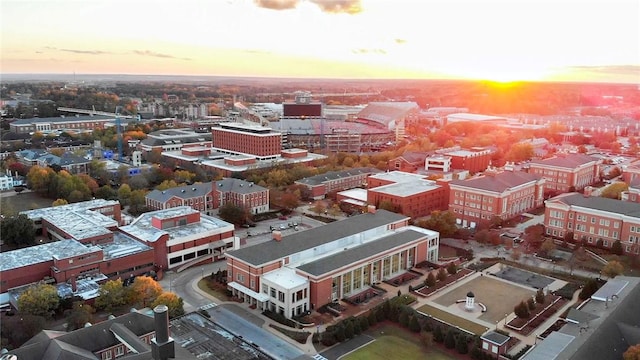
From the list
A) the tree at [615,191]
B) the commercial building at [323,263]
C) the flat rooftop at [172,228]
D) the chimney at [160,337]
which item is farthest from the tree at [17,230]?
the tree at [615,191]

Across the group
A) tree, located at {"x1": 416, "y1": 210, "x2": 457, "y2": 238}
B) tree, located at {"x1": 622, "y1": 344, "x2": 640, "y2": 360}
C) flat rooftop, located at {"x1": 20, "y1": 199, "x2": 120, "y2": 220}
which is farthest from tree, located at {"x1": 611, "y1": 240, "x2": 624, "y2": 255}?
flat rooftop, located at {"x1": 20, "y1": 199, "x2": 120, "y2": 220}

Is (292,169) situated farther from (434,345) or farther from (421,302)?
(434,345)

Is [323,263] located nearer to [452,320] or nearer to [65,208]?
[452,320]

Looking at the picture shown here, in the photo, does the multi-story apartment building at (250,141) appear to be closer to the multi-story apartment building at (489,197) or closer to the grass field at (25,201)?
the grass field at (25,201)

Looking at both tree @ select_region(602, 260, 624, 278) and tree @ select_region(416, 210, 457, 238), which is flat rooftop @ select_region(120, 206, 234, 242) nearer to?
tree @ select_region(416, 210, 457, 238)

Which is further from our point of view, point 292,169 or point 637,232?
point 292,169

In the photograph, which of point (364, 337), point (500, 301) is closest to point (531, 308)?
point (500, 301)
